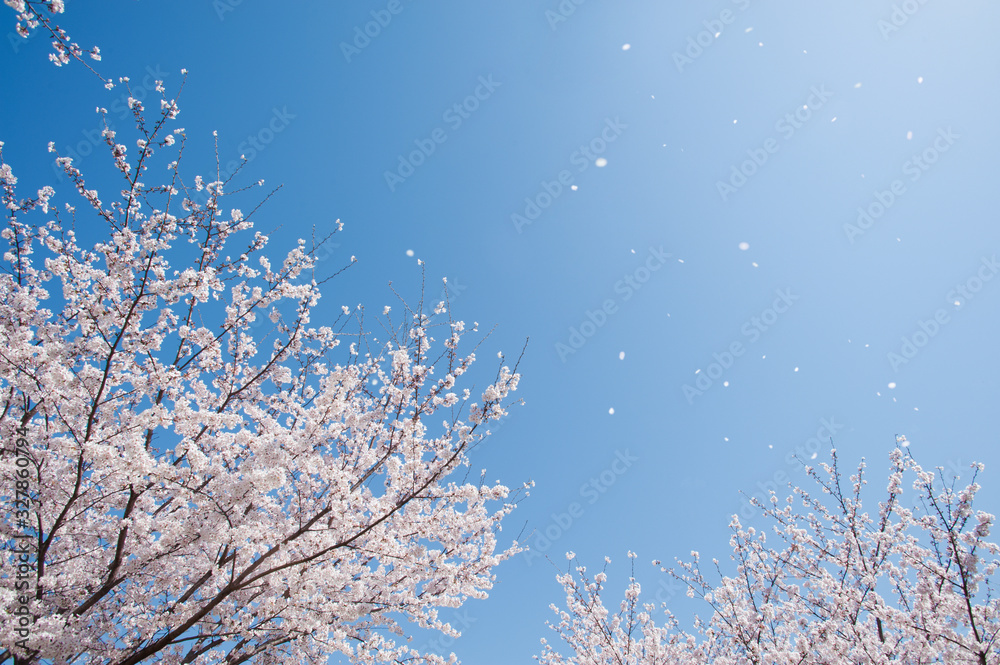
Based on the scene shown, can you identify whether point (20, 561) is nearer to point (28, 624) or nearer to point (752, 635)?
point (28, 624)

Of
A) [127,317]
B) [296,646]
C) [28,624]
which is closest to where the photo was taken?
[28,624]

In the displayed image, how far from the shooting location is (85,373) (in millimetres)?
3961

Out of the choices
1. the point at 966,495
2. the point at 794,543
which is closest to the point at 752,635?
the point at 794,543

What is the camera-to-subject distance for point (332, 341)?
19.5 ft

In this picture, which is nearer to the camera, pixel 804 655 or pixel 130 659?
pixel 130 659

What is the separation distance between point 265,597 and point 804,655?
24.4 ft

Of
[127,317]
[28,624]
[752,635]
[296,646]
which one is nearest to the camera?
[28,624]

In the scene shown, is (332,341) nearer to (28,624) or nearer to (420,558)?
(420,558)

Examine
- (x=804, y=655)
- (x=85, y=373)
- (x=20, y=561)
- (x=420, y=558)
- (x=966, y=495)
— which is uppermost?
(x=85, y=373)

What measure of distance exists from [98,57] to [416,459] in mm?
4234

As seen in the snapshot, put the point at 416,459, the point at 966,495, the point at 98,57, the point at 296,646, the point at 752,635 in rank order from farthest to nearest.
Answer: the point at 752,635, the point at 966,495, the point at 296,646, the point at 416,459, the point at 98,57

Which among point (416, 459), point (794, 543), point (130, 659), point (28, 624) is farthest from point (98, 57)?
point (794, 543)

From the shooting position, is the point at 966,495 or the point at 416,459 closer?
the point at 416,459

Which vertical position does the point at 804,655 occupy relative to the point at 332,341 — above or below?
below
